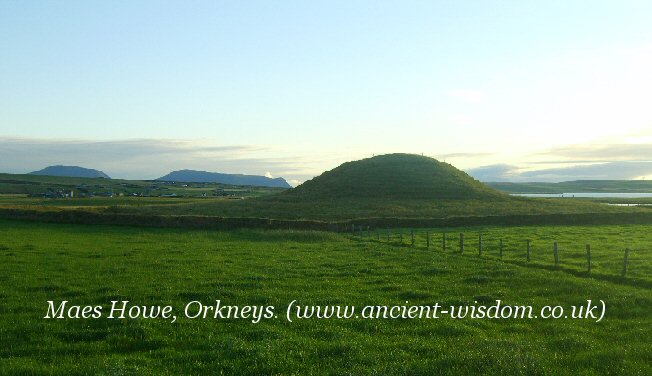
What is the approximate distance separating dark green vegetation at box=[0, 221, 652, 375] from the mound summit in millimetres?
87086

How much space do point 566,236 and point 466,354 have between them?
4552 cm

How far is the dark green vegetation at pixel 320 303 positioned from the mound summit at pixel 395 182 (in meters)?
87.1

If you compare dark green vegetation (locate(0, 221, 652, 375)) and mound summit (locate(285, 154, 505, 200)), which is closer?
dark green vegetation (locate(0, 221, 652, 375))

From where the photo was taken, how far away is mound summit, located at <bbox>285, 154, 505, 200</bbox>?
129 metres

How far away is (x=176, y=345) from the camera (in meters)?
15.1

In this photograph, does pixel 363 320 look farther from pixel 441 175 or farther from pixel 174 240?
pixel 441 175

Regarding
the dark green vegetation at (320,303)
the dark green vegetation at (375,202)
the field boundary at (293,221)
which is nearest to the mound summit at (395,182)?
the dark green vegetation at (375,202)

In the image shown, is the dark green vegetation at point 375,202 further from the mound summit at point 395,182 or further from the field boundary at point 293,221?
the field boundary at point 293,221

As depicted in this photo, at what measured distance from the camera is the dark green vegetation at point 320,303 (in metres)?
13.3

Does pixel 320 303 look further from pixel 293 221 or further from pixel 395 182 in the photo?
pixel 395 182

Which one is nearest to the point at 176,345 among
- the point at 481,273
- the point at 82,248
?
the point at 481,273

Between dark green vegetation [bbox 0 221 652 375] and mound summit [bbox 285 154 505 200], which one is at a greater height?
mound summit [bbox 285 154 505 200]

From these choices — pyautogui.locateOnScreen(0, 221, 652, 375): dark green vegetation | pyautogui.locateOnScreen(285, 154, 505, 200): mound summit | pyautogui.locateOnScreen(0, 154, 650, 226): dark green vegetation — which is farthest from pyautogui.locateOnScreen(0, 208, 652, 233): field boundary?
pyautogui.locateOnScreen(285, 154, 505, 200): mound summit

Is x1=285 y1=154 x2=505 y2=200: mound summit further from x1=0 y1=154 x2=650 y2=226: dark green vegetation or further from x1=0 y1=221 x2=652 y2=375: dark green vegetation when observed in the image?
x1=0 y1=221 x2=652 y2=375: dark green vegetation
